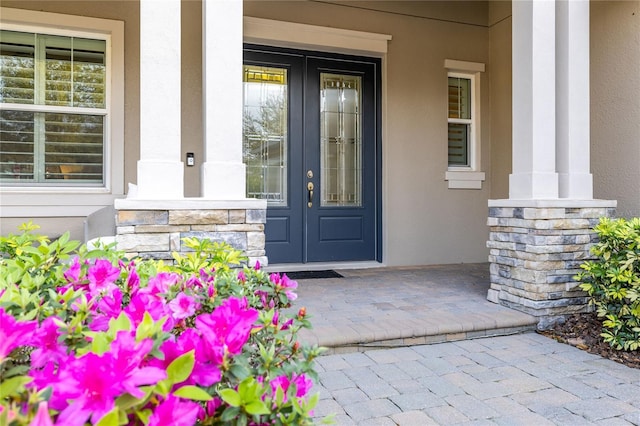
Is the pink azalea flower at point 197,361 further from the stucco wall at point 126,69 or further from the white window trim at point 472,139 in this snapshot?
the white window trim at point 472,139

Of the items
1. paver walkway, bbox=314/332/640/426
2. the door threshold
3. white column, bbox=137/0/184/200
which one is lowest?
paver walkway, bbox=314/332/640/426

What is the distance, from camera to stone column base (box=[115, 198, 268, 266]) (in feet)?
8.00

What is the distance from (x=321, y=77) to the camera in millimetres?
5086

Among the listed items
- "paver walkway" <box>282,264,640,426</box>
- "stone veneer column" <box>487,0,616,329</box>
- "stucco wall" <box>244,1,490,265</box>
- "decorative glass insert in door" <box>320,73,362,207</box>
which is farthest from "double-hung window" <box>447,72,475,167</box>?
"paver walkway" <box>282,264,640,426</box>

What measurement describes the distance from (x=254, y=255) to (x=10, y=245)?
1.30m

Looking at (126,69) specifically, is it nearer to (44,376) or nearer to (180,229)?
(180,229)

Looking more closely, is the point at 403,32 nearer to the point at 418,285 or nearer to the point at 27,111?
the point at 418,285

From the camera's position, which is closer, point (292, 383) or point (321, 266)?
point (292, 383)

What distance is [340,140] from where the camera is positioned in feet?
17.0

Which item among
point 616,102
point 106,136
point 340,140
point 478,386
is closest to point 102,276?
point 478,386

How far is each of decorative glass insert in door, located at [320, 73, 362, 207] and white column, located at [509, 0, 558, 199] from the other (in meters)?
2.11

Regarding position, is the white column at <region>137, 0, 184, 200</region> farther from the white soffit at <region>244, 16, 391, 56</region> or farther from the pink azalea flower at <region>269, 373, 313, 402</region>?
the white soffit at <region>244, 16, 391, 56</region>

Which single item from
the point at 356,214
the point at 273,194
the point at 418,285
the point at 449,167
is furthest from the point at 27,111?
the point at 449,167

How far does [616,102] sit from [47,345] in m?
4.72
